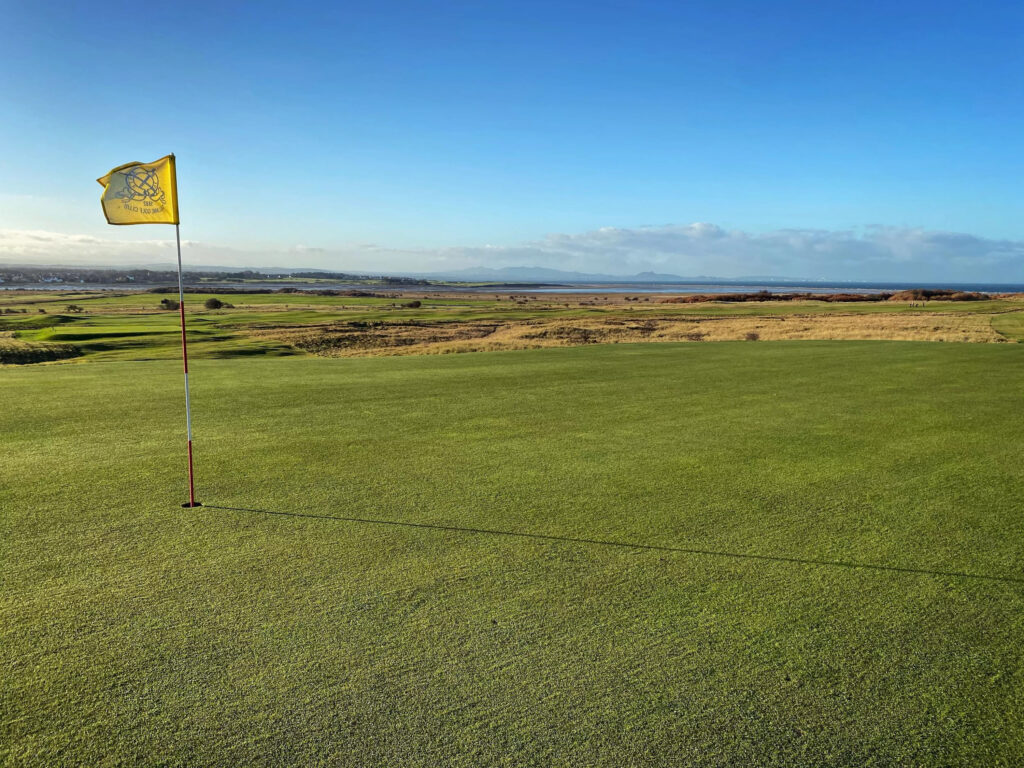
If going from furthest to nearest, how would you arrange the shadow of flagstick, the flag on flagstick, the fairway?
the flag on flagstick, the shadow of flagstick, the fairway

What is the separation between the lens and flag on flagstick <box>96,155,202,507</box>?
258 inches

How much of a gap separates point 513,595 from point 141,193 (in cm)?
548

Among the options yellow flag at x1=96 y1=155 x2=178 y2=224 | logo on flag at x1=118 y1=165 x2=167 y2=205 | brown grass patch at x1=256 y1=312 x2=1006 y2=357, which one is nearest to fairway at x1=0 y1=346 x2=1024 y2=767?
yellow flag at x1=96 y1=155 x2=178 y2=224

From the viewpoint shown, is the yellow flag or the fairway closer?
the fairway

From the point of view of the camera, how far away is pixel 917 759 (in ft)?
10.2

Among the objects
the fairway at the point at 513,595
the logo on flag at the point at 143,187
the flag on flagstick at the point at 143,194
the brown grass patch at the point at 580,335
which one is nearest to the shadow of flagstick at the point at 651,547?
the fairway at the point at 513,595

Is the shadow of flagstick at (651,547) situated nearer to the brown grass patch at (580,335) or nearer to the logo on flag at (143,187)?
the logo on flag at (143,187)

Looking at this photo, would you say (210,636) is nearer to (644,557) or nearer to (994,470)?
(644,557)

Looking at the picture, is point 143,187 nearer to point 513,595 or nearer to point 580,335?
point 513,595

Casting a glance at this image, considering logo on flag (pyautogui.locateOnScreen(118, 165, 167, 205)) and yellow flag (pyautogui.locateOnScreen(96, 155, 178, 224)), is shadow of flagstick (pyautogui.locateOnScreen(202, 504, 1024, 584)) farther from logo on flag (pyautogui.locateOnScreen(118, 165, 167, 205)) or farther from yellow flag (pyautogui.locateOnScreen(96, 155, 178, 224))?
logo on flag (pyautogui.locateOnScreen(118, 165, 167, 205))

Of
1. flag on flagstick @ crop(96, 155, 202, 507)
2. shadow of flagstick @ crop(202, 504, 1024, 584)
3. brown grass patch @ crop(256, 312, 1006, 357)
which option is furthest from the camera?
brown grass patch @ crop(256, 312, 1006, 357)

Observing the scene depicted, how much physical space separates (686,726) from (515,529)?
8.55 ft

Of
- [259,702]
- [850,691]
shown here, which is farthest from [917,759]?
[259,702]

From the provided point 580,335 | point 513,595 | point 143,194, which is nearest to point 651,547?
point 513,595
